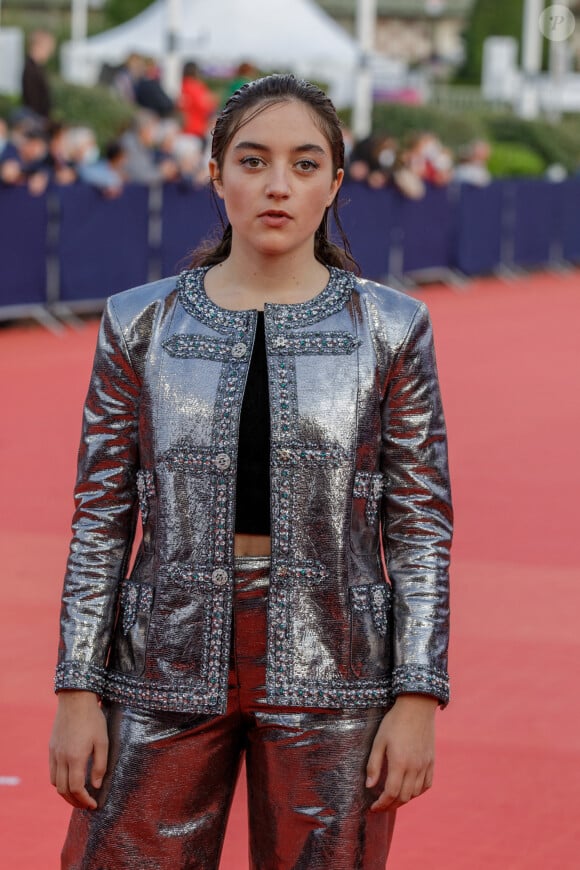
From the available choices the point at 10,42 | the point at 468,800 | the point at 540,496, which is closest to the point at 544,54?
the point at 10,42

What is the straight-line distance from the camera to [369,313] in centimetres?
279

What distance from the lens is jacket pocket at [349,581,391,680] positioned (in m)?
2.69

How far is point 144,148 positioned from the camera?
1585 cm

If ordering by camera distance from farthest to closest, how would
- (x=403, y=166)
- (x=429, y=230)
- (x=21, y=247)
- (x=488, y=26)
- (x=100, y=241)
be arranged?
(x=488, y=26)
(x=429, y=230)
(x=403, y=166)
(x=100, y=241)
(x=21, y=247)

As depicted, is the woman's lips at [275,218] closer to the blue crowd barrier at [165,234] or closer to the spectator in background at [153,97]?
the blue crowd barrier at [165,234]

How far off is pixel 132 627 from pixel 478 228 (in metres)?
19.4

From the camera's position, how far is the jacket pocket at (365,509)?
Result: 2719mm

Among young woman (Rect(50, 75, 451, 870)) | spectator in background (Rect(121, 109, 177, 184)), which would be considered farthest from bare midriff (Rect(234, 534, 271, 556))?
spectator in background (Rect(121, 109, 177, 184))

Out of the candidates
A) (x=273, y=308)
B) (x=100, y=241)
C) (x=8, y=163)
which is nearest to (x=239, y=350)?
(x=273, y=308)

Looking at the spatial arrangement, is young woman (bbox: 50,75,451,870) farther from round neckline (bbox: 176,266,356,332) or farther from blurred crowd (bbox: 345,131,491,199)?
blurred crowd (bbox: 345,131,491,199)

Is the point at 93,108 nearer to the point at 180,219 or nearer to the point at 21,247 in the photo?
the point at 180,219

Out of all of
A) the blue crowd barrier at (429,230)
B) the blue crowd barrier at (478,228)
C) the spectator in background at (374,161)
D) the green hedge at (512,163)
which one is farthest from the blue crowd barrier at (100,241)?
the green hedge at (512,163)

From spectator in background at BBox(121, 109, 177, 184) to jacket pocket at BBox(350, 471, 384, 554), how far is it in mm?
12916

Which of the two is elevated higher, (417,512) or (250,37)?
(250,37)
